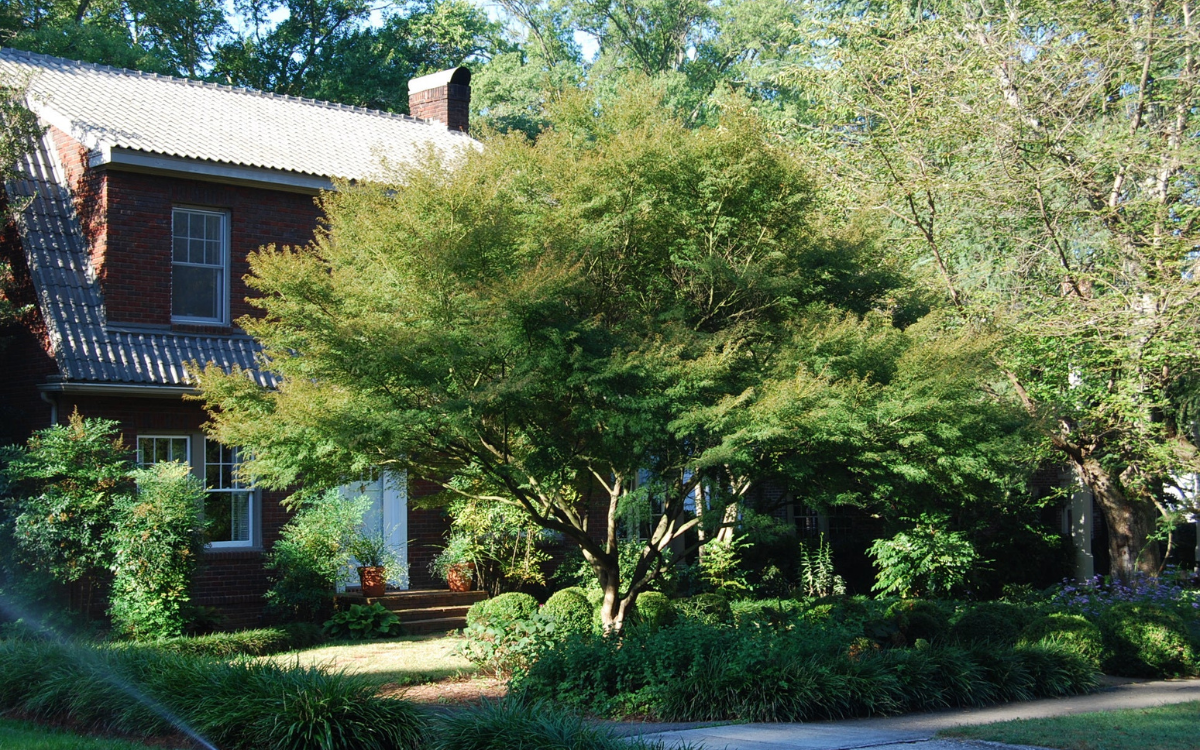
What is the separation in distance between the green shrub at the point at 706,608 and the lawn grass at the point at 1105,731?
193 inches

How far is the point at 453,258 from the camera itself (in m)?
10.3

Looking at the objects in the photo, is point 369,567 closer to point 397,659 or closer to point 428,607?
point 428,607

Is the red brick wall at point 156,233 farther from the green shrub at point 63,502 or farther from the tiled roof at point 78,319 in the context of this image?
the green shrub at point 63,502

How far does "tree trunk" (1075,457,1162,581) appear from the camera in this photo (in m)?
17.1

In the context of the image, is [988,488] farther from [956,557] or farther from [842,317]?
[842,317]

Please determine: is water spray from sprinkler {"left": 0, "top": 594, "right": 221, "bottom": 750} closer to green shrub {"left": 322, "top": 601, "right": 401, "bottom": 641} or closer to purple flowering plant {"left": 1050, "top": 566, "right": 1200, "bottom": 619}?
green shrub {"left": 322, "top": 601, "right": 401, "bottom": 641}

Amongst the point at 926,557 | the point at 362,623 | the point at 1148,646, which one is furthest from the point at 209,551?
the point at 1148,646

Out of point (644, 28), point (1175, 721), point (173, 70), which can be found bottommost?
point (1175, 721)

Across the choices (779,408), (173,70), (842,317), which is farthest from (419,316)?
(173,70)

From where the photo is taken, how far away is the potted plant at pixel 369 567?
16016 mm

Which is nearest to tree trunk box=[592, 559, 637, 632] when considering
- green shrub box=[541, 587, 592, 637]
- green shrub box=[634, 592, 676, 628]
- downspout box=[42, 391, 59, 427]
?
Result: green shrub box=[541, 587, 592, 637]

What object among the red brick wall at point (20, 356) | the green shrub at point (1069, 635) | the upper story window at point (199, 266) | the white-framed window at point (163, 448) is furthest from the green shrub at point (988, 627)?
the red brick wall at point (20, 356)

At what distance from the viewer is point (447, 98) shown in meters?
23.2

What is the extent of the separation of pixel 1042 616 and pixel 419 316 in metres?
8.67
